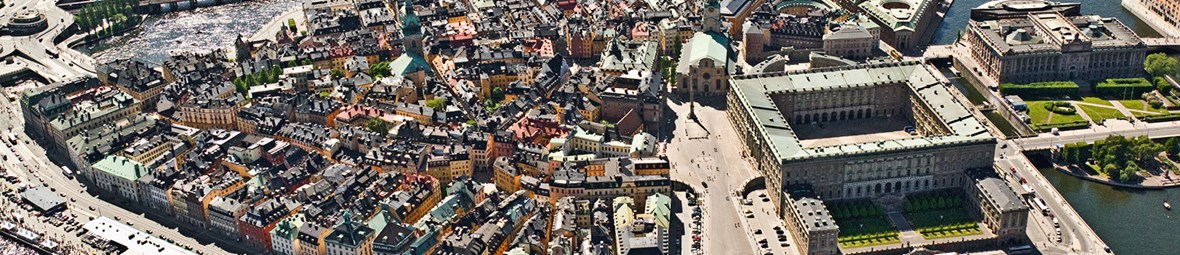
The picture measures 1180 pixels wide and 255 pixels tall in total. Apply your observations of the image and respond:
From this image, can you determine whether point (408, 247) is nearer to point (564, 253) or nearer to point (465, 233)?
point (465, 233)

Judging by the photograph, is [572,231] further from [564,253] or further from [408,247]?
[408,247]

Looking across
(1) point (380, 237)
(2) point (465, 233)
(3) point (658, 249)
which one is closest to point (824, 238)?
(3) point (658, 249)

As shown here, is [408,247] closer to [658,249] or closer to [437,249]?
[437,249]

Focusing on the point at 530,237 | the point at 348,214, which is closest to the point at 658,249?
the point at 530,237

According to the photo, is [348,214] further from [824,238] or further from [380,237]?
[824,238]

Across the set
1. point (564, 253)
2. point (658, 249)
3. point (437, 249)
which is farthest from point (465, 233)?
point (658, 249)

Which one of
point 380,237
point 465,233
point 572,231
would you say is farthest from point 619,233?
point 380,237
